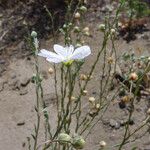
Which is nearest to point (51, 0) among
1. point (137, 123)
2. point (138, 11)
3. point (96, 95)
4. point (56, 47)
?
point (138, 11)

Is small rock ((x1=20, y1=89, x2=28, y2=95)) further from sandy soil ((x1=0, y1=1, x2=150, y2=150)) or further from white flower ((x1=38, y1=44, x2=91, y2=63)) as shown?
white flower ((x1=38, y1=44, x2=91, y2=63))

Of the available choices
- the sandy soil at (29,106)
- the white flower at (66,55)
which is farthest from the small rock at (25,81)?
the white flower at (66,55)

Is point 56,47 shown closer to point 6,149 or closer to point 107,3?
point 6,149

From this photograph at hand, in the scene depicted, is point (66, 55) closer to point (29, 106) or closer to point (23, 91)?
point (29, 106)

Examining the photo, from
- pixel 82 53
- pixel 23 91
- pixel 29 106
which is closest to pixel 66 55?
pixel 82 53

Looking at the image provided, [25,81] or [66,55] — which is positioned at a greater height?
[66,55]

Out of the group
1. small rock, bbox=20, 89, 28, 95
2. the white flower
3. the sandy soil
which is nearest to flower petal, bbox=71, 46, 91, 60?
the white flower

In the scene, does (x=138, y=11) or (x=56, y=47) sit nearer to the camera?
(x=56, y=47)

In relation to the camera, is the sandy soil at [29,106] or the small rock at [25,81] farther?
the small rock at [25,81]

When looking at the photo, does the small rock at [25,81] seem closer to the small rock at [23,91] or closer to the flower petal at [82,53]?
the small rock at [23,91]

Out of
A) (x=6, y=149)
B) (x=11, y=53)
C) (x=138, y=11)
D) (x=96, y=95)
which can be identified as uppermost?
(x=138, y=11)

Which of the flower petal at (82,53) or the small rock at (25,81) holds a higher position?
the flower petal at (82,53)
